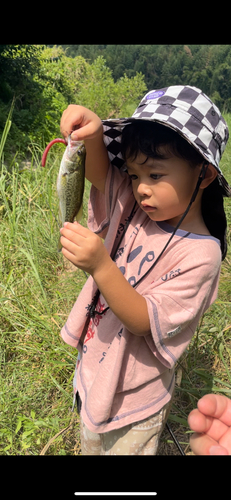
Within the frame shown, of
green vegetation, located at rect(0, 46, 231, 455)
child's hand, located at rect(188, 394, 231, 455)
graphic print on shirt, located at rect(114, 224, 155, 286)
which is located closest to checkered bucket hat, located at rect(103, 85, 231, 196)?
graphic print on shirt, located at rect(114, 224, 155, 286)

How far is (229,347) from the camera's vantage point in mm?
2564

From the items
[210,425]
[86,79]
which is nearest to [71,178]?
[210,425]

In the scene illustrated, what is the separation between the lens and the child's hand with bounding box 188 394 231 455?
3.64 ft

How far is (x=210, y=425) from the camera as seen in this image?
1167 millimetres

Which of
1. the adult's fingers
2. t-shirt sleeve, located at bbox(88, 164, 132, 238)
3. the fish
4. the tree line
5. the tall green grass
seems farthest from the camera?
the tree line

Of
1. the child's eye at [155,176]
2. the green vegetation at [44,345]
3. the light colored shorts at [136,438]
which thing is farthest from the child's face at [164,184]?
the green vegetation at [44,345]

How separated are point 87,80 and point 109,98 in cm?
113

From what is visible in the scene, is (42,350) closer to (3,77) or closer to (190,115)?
(190,115)

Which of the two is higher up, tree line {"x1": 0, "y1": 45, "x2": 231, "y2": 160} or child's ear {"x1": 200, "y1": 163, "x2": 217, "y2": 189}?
tree line {"x1": 0, "y1": 45, "x2": 231, "y2": 160}

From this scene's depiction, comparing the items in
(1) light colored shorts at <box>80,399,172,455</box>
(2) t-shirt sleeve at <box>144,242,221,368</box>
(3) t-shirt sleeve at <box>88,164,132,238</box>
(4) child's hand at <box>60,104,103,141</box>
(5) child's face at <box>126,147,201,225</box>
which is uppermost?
(4) child's hand at <box>60,104,103,141</box>

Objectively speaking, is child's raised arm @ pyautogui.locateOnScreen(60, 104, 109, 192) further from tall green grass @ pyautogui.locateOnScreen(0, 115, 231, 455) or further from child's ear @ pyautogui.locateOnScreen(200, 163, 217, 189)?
tall green grass @ pyautogui.locateOnScreen(0, 115, 231, 455)

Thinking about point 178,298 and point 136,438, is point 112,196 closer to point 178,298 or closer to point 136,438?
point 178,298

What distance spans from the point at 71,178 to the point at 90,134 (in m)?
0.24

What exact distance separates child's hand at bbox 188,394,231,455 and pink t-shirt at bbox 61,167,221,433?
18 cm
